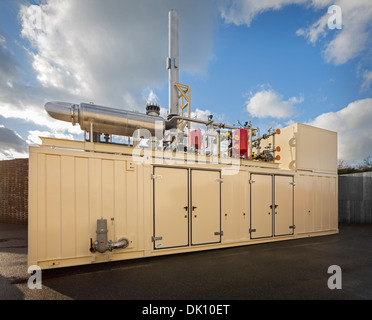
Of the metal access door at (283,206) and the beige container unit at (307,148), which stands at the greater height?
the beige container unit at (307,148)

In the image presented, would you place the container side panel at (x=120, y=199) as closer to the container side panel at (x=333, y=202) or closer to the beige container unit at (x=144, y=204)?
the beige container unit at (x=144, y=204)

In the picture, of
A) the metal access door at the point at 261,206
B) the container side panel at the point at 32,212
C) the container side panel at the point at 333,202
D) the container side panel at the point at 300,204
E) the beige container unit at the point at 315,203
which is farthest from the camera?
the container side panel at the point at 333,202

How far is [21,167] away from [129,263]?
27.6 feet

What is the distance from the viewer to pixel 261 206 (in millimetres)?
6156

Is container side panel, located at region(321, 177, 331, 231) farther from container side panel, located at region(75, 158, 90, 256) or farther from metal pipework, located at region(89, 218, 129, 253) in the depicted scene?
container side panel, located at region(75, 158, 90, 256)

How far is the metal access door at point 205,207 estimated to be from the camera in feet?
17.0

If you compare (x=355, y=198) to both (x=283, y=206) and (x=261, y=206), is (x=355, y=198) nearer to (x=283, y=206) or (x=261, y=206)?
(x=283, y=206)

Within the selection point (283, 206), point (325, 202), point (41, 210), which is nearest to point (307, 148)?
point (325, 202)

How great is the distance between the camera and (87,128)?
181 inches

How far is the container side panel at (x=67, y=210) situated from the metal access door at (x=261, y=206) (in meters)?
4.89

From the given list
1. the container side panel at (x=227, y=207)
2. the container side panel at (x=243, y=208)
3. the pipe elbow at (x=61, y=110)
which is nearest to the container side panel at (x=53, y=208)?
the pipe elbow at (x=61, y=110)

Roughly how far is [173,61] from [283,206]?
668 centimetres
